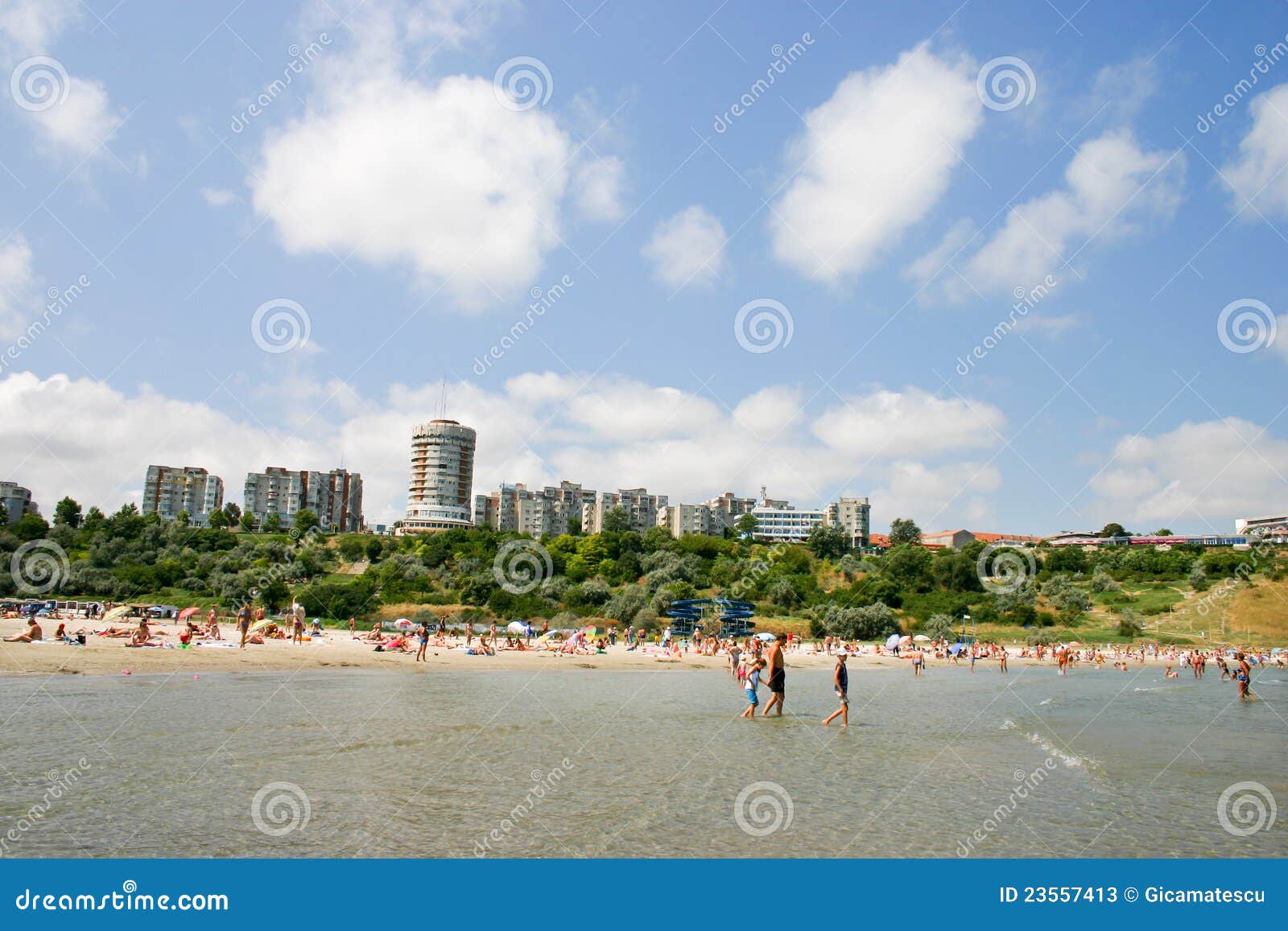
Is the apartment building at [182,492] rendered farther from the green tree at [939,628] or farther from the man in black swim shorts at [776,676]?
the man in black swim shorts at [776,676]

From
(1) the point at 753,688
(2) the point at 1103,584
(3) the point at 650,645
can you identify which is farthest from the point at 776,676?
(2) the point at 1103,584

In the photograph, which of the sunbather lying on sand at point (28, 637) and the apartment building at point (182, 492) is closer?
the sunbather lying on sand at point (28, 637)

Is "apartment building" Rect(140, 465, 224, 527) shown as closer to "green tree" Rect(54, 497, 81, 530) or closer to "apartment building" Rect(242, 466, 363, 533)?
"apartment building" Rect(242, 466, 363, 533)

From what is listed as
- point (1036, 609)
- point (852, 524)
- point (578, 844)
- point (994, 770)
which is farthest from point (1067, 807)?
point (852, 524)

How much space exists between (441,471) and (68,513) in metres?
74.9

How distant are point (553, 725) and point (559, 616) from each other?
49.4m

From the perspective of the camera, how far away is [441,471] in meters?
183

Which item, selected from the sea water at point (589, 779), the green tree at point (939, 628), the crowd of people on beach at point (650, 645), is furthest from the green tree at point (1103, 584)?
the sea water at point (589, 779)

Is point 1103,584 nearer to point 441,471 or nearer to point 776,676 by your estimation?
point 776,676

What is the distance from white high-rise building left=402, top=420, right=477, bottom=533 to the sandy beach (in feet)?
424

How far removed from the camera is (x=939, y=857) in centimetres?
813

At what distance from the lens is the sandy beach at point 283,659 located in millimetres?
26078

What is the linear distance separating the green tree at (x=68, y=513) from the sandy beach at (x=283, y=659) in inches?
3375
